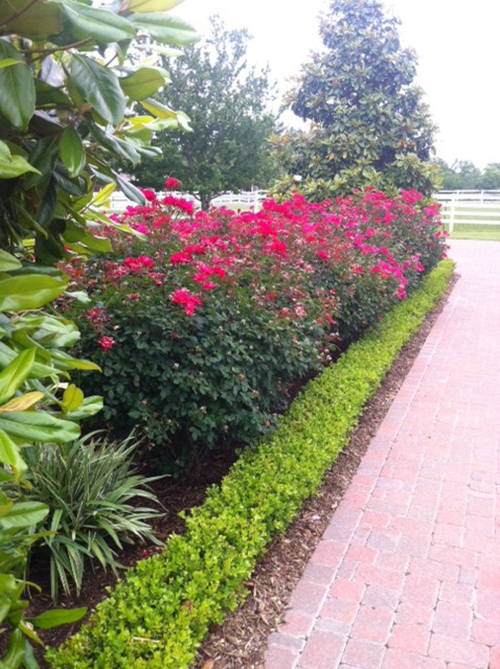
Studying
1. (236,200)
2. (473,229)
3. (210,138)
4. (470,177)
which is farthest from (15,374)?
(470,177)

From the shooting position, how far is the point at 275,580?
9.75 feet

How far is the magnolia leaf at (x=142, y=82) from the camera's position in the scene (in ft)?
4.31

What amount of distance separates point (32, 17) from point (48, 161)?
30 centimetres

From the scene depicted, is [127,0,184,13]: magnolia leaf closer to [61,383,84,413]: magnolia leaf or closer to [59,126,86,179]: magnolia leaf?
[59,126,86,179]: magnolia leaf

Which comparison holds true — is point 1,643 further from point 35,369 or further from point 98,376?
point 35,369

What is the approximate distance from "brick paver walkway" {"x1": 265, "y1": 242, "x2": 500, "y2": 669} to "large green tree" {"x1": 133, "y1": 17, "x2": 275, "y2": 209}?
16.8m

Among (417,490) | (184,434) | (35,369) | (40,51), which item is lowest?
(417,490)

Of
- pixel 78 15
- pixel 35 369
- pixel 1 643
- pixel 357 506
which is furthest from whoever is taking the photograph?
pixel 357 506

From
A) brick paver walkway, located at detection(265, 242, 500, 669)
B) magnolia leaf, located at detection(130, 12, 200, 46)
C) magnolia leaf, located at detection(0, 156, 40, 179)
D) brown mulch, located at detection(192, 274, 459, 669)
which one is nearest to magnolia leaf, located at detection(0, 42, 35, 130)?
magnolia leaf, located at detection(0, 156, 40, 179)

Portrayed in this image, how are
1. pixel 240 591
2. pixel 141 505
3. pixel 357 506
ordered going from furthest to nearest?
pixel 357 506 → pixel 141 505 → pixel 240 591

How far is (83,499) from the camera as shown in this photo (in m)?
2.85

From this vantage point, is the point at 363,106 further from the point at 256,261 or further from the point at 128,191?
the point at 128,191

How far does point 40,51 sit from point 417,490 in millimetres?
3416

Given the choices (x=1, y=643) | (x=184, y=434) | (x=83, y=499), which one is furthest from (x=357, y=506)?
(x=1, y=643)
